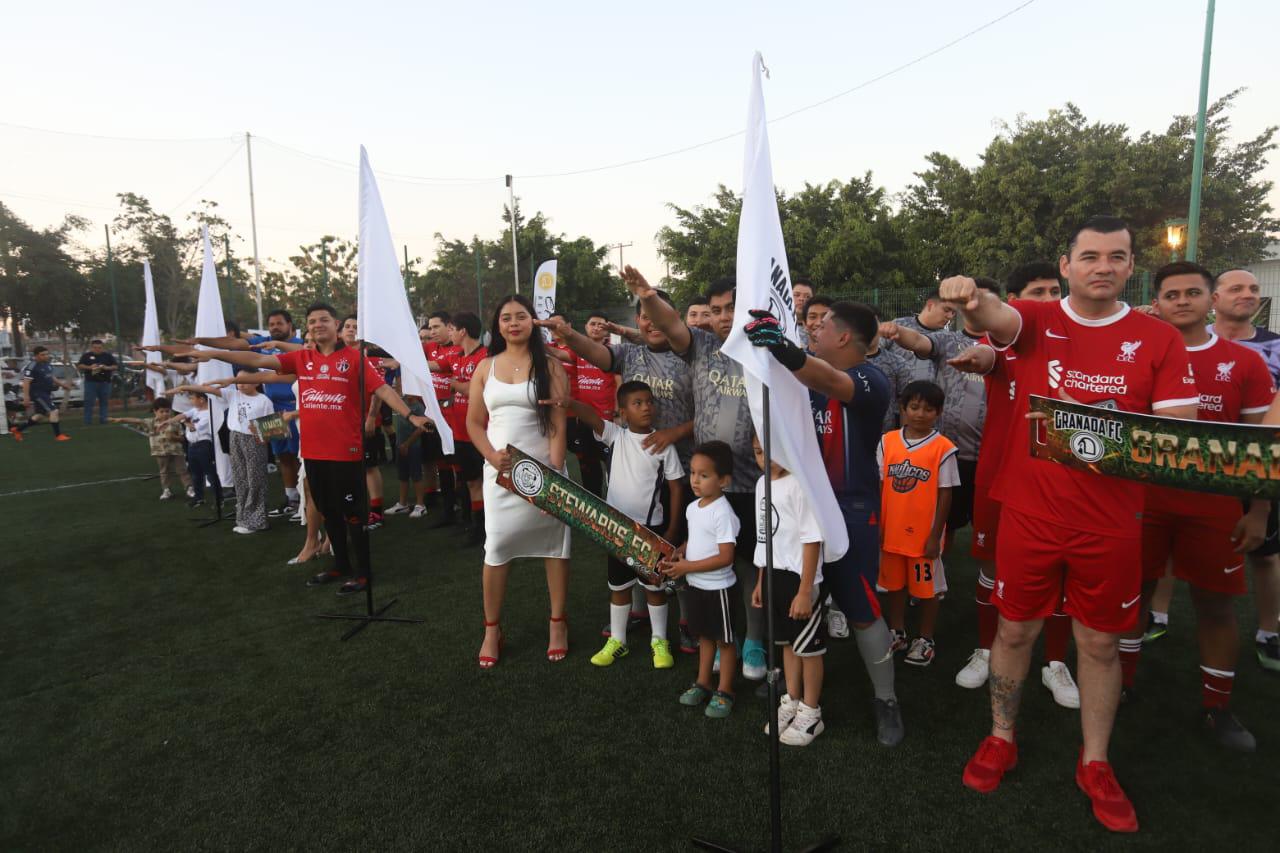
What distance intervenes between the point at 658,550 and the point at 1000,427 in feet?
5.37

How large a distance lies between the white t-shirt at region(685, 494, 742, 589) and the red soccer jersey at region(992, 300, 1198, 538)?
119 cm

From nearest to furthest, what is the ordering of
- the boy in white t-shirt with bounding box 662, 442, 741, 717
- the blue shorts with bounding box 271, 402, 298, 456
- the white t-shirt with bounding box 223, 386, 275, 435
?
the boy in white t-shirt with bounding box 662, 442, 741, 717 → the white t-shirt with bounding box 223, 386, 275, 435 → the blue shorts with bounding box 271, 402, 298, 456

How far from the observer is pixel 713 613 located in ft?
10.7

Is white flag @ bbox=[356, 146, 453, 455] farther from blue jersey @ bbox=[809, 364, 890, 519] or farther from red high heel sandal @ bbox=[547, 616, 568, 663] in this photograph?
blue jersey @ bbox=[809, 364, 890, 519]

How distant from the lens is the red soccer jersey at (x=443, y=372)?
6.46m

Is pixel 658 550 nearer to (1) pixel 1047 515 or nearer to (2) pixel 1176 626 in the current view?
(1) pixel 1047 515

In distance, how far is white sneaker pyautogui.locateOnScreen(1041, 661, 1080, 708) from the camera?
324cm

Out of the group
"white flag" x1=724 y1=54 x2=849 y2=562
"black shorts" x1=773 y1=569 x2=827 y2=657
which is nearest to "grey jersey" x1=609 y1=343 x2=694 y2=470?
"black shorts" x1=773 y1=569 x2=827 y2=657

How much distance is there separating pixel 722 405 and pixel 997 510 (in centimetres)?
139

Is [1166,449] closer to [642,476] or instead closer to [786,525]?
[786,525]

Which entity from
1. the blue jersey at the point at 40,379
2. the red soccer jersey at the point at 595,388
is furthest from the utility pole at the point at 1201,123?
the blue jersey at the point at 40,379

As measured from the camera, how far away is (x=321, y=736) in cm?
319

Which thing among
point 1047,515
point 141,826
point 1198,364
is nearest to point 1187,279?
point 1198,364

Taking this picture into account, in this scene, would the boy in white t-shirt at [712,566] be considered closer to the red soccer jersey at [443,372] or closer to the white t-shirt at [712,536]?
the white t-shirt at [712,536]
